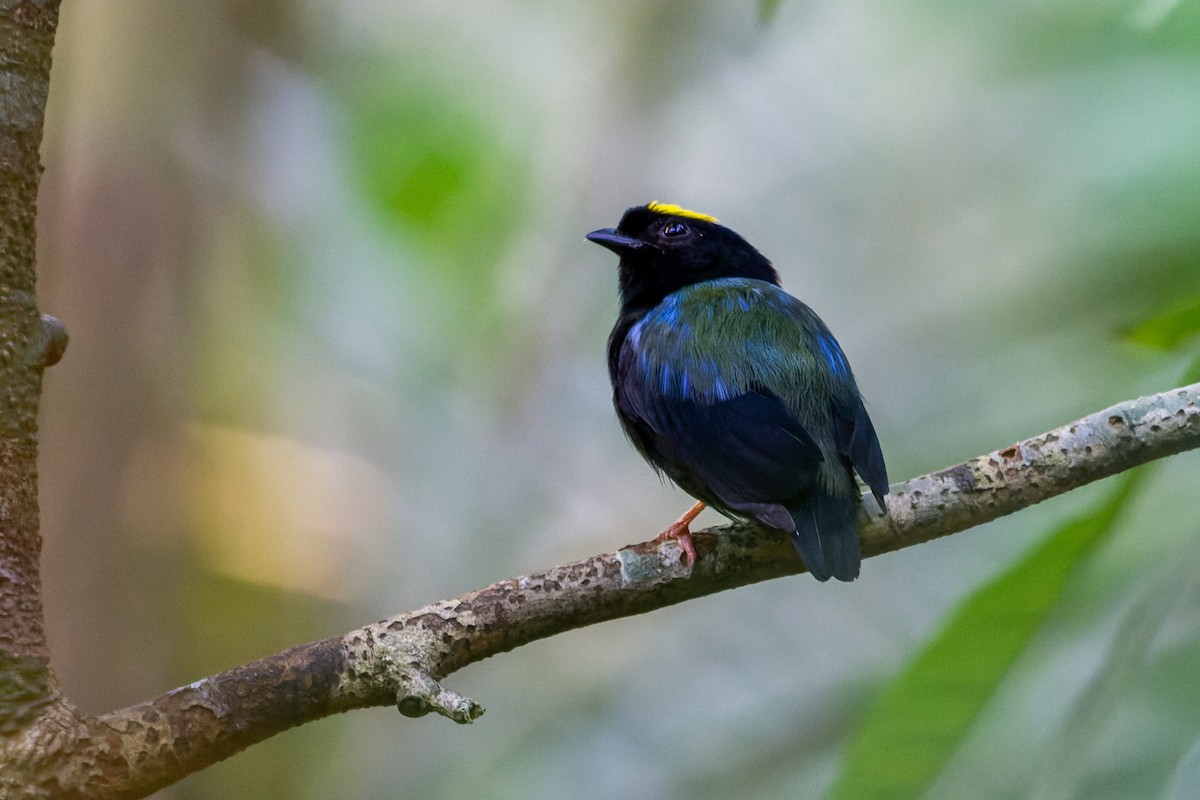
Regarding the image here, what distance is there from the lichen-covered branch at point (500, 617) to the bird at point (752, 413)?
9cm

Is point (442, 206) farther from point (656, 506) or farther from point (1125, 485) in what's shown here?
point (1125, 485)

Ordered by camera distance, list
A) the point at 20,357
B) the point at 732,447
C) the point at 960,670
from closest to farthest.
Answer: the point at 20,357, the point at 960,670, the point at 732,447

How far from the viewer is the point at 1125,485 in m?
1.83

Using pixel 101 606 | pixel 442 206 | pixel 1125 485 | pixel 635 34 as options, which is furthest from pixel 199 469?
pixel 1125 485

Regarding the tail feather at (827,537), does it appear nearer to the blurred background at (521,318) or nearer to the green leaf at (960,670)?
the green leaf at (960,670)

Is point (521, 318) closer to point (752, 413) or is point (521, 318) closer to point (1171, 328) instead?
point (752, 413)

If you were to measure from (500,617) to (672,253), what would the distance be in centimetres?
176

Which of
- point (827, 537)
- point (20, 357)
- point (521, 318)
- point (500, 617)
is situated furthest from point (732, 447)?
point (521, 318)

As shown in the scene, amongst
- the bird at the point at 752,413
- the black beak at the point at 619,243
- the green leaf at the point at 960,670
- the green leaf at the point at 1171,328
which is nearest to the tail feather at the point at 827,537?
the bird at the point at 752,413

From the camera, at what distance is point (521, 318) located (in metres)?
5.66

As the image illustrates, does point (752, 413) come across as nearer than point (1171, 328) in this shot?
No

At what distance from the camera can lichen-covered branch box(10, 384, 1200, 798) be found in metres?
1.76

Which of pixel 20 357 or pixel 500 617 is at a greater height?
pixel 20 357

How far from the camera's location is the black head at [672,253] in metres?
3.52
